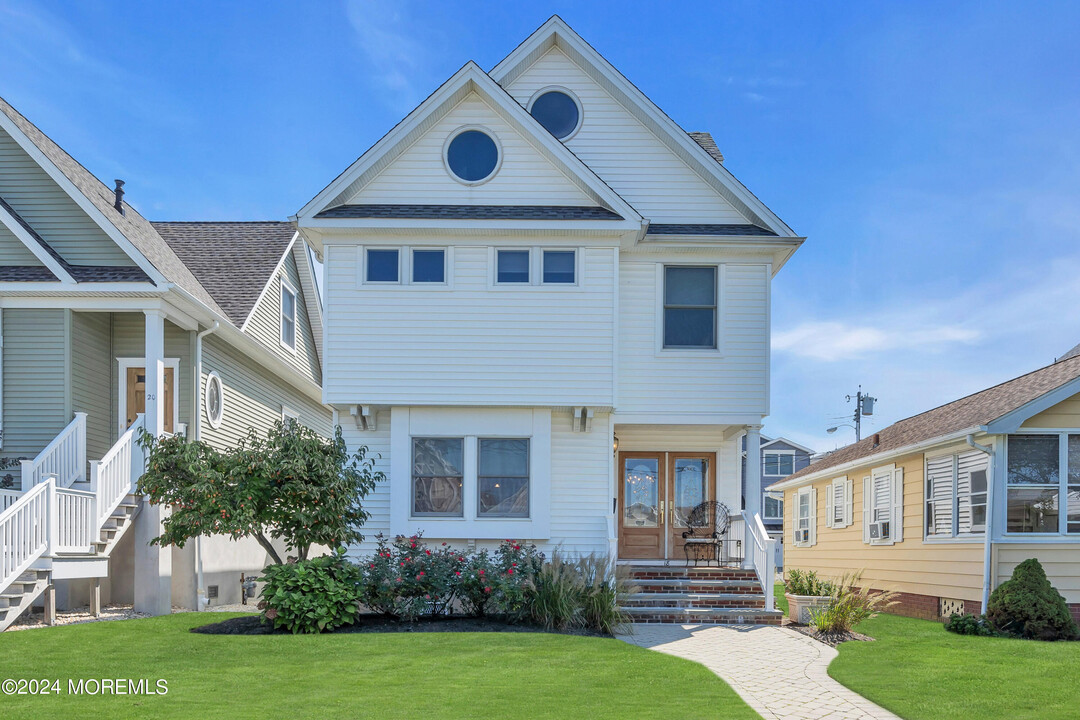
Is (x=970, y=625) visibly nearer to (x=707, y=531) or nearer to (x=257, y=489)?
(x=707, y=531)

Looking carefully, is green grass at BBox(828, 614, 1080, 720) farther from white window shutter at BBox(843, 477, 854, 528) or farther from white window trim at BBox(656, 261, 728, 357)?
white window shutter at BBox(843, 477, 854, 528)

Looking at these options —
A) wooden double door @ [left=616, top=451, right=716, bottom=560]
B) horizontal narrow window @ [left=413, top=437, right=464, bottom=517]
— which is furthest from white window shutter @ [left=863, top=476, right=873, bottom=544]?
horizontal narrow window @ [left=413, top=437, right=464, bottom=517]

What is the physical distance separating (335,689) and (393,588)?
4.34 meters

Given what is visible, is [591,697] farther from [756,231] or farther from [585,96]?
[585,96]

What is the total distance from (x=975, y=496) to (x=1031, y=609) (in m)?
2.52

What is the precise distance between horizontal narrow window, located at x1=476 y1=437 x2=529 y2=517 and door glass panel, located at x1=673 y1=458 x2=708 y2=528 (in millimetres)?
3533

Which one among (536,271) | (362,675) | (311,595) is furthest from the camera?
(536,271)

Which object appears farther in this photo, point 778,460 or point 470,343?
point 778,460

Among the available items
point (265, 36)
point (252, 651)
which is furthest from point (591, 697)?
point (265, 36)

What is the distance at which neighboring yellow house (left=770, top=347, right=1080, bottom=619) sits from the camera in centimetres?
1503

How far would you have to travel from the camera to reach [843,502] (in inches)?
923

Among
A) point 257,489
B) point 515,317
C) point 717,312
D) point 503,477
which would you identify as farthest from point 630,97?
point 257,489

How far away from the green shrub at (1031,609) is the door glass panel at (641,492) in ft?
19.5

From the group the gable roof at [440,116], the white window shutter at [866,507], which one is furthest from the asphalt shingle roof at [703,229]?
the white window shutter at [866,507]
